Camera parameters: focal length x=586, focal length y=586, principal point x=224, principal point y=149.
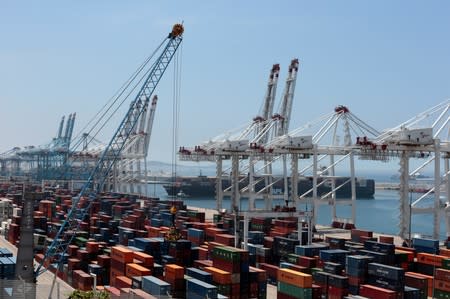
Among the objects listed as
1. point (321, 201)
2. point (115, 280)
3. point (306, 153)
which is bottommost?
point (115, 280)

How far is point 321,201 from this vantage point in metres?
63.2

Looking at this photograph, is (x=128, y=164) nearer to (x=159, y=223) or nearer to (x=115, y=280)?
(x=159, y=223)

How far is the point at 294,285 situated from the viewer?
1177 inches

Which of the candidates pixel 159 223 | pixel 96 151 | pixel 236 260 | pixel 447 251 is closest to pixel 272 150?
pixel 159 223

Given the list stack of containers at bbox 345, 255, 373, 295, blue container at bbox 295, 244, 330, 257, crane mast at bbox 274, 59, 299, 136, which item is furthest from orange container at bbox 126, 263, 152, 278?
crane mast at bbox 274, 59, 299, 136

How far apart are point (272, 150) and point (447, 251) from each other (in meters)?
28.1

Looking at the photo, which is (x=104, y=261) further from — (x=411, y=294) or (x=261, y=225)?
(x=261, y=225)

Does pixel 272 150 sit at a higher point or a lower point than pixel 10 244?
higher

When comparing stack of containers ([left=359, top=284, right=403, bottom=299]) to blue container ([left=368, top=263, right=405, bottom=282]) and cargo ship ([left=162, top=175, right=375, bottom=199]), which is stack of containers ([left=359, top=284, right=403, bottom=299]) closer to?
blue container ([left=368, top=263, right=405, bottom=282])

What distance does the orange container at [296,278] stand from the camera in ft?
96.3

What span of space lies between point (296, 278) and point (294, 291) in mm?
686

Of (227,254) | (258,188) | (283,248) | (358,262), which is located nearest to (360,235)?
(283,248)

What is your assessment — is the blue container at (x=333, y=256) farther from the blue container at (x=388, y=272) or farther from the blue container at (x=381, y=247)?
the blue container at (x=388, y=272)

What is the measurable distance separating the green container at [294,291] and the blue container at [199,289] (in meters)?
4.32
